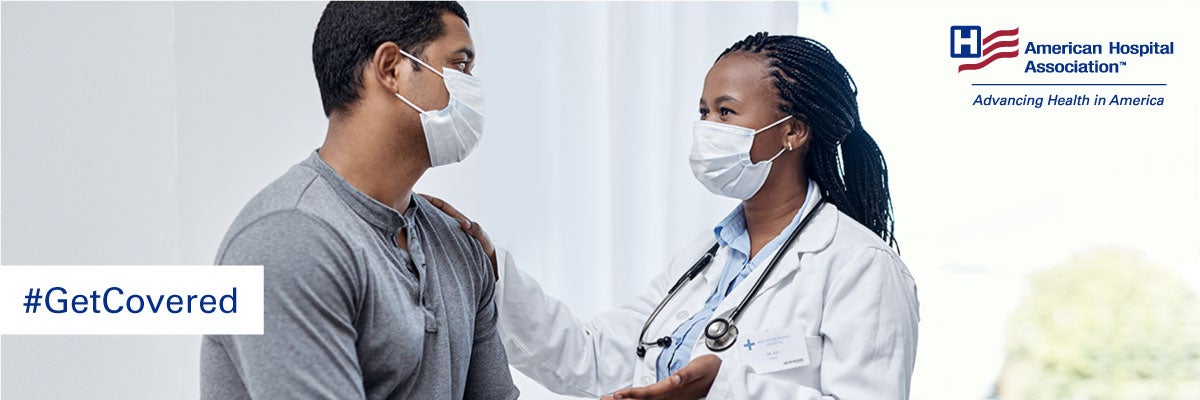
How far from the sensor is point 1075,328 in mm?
2857

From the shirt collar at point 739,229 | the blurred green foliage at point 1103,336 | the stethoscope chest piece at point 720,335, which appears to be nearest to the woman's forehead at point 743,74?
the shirt collar at point 739,229

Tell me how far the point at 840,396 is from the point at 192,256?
1.60 meters

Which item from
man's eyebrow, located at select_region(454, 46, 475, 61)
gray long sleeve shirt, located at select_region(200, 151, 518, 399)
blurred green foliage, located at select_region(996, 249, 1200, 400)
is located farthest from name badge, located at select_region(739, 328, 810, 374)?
blurred green foliage, located at select_region(996, 249, 1200, 400)

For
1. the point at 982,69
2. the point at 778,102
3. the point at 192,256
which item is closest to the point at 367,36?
the point at 778,102

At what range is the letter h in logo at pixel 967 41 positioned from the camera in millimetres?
2539

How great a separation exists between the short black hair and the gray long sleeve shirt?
90 millimetres

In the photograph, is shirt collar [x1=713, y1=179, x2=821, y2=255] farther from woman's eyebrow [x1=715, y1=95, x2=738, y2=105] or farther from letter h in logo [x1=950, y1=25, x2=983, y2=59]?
letter h in logo [x1=950, y1=25, x2=983, y2=59]

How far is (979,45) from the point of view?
2539 mm

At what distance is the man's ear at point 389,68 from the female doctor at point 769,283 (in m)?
0.31

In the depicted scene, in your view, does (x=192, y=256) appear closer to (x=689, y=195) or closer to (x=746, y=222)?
(x=689, y=195)

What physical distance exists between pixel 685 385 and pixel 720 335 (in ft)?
0.41

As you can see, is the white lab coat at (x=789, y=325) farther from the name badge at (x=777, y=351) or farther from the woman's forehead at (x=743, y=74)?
the woman's forehead at (x=743, y=74)

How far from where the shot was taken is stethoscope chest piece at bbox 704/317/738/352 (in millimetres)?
1629

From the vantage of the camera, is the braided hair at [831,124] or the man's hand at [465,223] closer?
the man's hand at [465,223]
